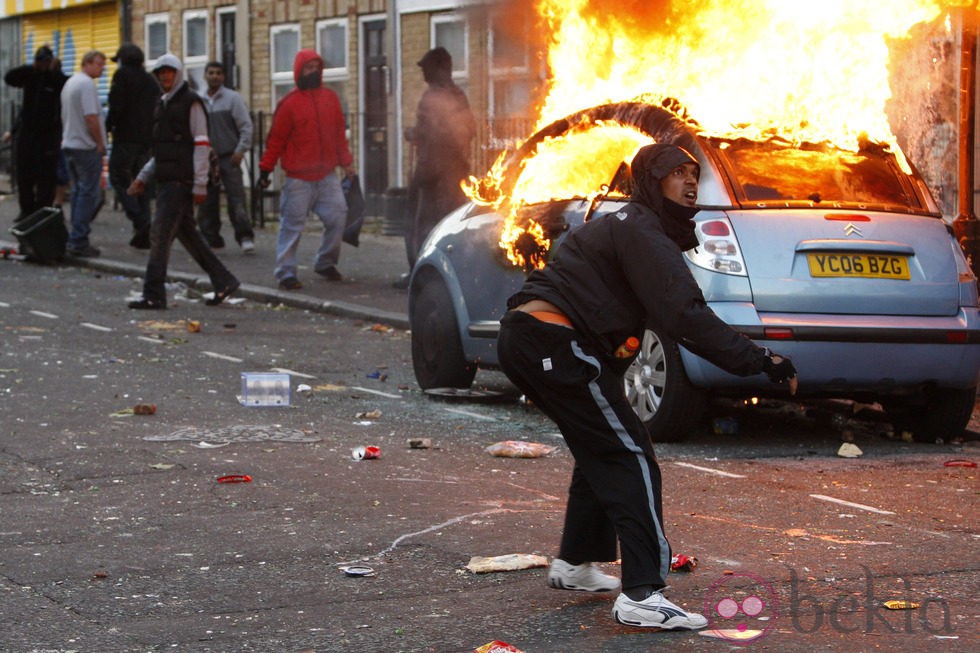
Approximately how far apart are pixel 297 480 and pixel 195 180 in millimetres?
7517

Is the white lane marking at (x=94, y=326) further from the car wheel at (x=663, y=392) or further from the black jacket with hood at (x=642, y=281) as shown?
the black jacket with hood at (x=642, y=281)

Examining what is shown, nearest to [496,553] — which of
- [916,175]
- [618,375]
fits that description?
[618,375]

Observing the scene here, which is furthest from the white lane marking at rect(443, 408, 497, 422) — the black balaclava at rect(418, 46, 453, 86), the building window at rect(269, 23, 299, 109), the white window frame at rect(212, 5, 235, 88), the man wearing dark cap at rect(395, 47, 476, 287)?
the white window frame at rect(212, 5, 235, 88)

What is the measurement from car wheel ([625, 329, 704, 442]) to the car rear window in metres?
0.88

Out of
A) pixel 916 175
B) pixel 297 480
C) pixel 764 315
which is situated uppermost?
pixel 916 175

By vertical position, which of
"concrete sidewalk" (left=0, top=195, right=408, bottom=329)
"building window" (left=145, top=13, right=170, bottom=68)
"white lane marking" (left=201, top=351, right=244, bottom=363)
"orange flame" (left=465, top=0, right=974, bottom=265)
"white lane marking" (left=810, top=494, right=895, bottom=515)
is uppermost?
"building window" (left=145, top=13, right=170, bottom=68)

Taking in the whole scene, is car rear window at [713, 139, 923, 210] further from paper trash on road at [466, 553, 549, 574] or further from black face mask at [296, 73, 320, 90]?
black face mask at [296, 73, 320, 90]

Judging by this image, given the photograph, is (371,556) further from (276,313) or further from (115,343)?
(276,313)

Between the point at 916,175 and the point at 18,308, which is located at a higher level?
the point at 916,175

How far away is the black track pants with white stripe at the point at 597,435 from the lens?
5.59 m

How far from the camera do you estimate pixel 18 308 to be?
50.5 feet

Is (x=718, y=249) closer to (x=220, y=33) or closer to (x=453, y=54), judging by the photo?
(x=453, y=54)

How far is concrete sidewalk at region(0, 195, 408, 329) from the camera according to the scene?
1588 cm

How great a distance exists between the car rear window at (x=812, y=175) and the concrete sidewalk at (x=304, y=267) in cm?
585
